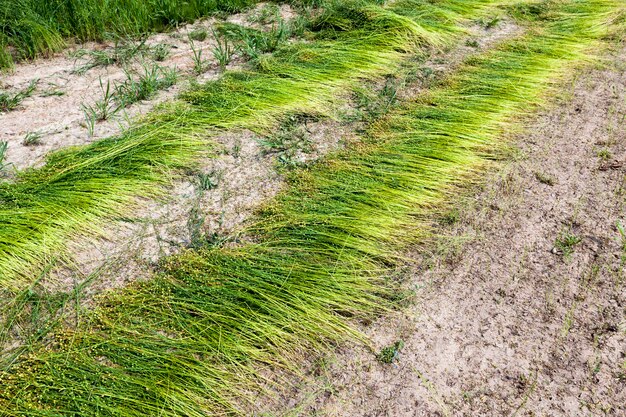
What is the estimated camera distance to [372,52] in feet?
13.3

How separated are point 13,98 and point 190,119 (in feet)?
4.07

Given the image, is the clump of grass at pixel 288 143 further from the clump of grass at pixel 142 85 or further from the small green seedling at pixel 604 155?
the small green seedling at pixel 604 155

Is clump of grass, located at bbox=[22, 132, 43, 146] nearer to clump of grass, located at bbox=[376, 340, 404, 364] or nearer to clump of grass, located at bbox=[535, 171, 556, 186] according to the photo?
clump of grass, located at bbox=[376, 340, 404, 364]

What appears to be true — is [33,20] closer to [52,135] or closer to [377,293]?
[52,135]

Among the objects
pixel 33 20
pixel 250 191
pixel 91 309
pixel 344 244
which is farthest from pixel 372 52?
pixel 91 309

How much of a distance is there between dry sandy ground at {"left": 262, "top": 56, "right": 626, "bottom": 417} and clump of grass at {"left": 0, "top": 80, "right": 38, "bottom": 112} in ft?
8.99

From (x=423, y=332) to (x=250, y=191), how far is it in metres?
1.20

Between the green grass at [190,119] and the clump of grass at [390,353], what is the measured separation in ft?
4.78

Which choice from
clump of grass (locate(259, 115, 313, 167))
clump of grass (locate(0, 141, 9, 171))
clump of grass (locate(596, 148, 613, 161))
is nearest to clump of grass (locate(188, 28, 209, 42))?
clump of grass (locate(259, 115, 313, 167))

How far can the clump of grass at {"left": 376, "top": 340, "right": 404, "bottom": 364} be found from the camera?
1.96m

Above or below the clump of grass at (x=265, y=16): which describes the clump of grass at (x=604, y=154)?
below

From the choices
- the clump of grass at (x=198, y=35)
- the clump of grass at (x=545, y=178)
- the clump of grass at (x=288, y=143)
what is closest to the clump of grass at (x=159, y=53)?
the clump of grass at (x=198, y=35)

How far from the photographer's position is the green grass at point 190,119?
96.1 inches

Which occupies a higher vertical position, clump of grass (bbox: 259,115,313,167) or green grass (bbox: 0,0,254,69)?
green grass (bbox: 0,0,254,69)
